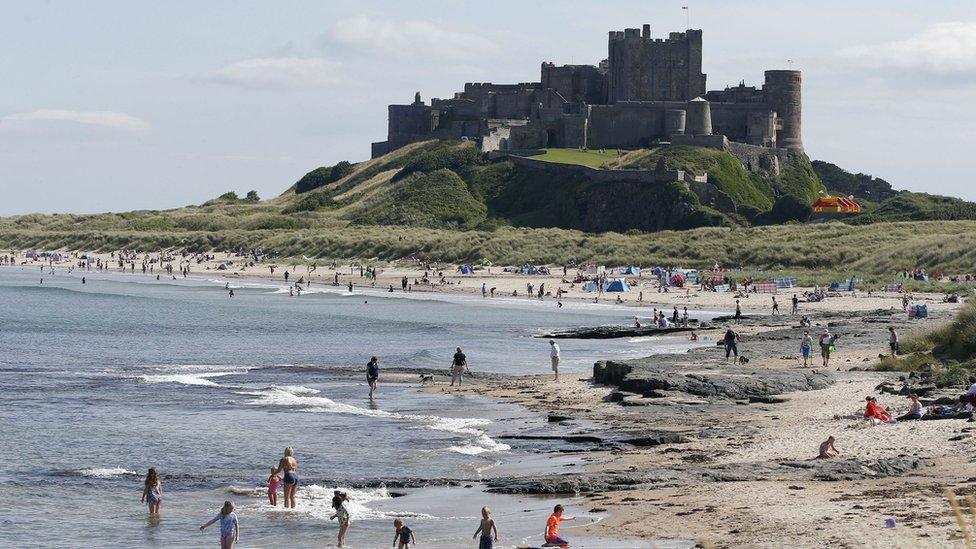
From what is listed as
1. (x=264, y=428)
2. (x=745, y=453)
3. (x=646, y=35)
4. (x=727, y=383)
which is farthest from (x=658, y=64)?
(x=745, y=453)

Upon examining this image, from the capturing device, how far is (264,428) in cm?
2767

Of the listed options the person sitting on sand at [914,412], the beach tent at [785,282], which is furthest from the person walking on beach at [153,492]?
the beach tent at [785,282]

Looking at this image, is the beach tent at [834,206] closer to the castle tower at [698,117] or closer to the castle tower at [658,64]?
the castle tower at [698,117]

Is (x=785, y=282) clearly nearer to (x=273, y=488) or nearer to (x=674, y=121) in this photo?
(x=674, y=121)

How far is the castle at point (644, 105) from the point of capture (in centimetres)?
11038

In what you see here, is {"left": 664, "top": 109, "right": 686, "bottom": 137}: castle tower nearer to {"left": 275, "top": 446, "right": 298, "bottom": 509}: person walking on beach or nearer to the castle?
the castle

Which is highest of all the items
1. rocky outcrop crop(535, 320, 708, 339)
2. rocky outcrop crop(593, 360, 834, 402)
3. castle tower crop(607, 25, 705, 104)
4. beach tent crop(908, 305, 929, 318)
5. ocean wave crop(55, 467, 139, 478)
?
castle tower crop(607, 25, 705, 104)

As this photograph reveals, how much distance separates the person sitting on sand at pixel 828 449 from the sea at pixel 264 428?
4171 millimetres

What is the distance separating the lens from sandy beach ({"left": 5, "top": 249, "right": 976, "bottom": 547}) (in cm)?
1645

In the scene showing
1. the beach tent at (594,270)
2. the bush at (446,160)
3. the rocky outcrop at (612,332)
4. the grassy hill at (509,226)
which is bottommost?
the rocky outcrop at (612,332)

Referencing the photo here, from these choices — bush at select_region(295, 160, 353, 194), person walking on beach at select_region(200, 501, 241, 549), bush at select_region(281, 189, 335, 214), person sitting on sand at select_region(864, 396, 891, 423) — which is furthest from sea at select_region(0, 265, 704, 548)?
bush at select_region(295, 160, 353, 194)

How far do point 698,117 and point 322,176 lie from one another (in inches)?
1666

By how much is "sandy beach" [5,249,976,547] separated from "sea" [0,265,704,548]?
0.88m

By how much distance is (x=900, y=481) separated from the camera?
1850 cm
